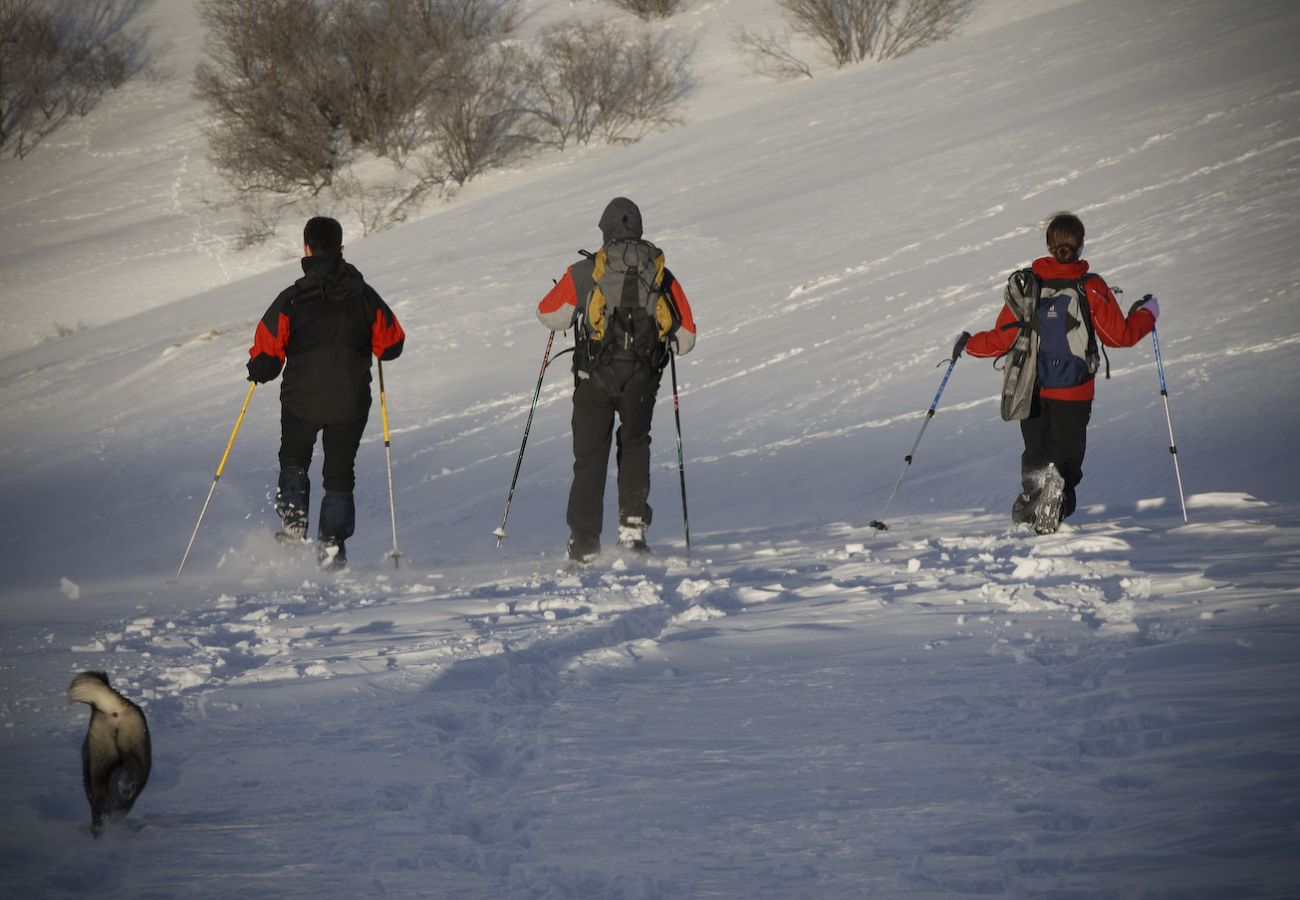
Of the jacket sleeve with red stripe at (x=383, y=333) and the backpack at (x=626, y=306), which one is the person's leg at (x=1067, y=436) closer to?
the backpack at (x=626, y=306)

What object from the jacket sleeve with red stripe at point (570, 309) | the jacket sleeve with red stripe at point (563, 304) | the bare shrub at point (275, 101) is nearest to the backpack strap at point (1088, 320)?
the jacket sleeve with red stripe at point (570, 309)

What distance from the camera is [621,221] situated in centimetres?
605

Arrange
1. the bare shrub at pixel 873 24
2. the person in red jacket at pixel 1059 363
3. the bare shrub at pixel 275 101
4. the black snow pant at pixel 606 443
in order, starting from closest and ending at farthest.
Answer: the person in red jacket at pixel 1059 363, the black snow pant at pixel 606 443, the bare shrub at pixel 873 24, the bare shrub at pixel 275 101

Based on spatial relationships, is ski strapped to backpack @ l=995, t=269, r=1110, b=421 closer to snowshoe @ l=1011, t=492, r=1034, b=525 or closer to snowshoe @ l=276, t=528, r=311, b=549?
snowshoe @ l=1011, t=492, r=1034, b=525

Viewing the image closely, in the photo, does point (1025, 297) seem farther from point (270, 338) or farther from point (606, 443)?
point (270, 338)

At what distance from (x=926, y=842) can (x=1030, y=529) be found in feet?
13.0

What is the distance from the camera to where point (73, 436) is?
13.0m

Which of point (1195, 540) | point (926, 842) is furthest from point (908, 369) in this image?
point (926, 842)

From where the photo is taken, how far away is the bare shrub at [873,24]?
31.0 meters

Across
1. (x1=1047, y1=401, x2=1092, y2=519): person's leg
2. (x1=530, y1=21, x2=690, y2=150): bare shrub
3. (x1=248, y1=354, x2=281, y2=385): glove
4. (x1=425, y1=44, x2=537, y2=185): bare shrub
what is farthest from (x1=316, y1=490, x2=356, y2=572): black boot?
(x1=530, y1=21, x2=690, y2=150): bare shrub

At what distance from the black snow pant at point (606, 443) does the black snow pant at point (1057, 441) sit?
216cm

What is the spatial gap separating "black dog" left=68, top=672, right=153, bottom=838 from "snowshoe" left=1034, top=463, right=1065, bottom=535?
488 cm

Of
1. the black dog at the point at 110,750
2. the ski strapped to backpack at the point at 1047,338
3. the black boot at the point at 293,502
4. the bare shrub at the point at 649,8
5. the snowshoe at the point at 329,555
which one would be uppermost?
the bare shrub at the point at 649,8

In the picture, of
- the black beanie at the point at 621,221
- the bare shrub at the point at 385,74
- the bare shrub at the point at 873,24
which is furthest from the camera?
the bare shrub at the point at 385,74
